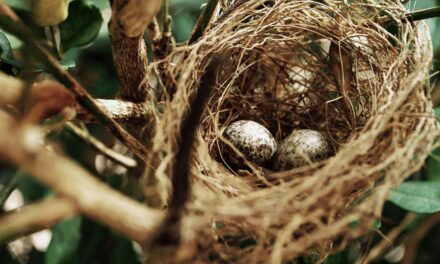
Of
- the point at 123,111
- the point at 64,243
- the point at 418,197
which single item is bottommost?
the point at 64,243

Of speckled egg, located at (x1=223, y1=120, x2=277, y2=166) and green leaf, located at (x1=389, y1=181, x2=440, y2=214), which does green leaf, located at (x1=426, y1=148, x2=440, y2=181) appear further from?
speckled egg, located at (x1=223, y1=120, x2=277, y2=166)

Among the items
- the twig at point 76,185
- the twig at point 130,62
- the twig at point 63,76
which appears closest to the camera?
the twig at point 76,185

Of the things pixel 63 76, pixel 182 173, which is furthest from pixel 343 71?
pixel 182 173

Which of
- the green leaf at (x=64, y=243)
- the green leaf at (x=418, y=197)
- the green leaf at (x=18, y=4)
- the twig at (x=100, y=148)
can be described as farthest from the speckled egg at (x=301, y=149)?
the green leaf at (x=18, y=4)

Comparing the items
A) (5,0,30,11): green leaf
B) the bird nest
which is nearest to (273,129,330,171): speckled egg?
the bird nest

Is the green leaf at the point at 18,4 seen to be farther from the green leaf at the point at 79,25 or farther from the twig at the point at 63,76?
the twig at the point at 63,76

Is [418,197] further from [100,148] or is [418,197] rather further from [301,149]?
[100,148]
